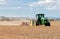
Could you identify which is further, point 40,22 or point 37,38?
point 40,22

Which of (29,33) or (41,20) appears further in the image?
(41,20)

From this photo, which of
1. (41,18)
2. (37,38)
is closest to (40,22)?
(41,18)

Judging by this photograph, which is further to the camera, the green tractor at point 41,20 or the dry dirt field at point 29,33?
the green tractor at point 41,20

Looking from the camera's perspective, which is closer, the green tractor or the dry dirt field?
the dry dirt field

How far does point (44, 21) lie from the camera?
92.8 ft

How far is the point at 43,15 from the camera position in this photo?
27281 millimetres

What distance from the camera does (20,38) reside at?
14172 mm

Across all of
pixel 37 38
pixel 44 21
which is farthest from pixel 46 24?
pixel 37 38

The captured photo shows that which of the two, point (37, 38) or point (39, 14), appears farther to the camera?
point (39, 14)

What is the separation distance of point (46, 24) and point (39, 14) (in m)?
1.80

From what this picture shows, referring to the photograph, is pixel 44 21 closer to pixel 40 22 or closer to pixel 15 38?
pixel 40 22

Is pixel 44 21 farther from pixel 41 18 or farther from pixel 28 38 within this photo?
pixel 28 38

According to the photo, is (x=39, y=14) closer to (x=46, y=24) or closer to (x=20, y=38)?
(x=46, y=24)

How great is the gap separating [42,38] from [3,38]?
2.51 metres
